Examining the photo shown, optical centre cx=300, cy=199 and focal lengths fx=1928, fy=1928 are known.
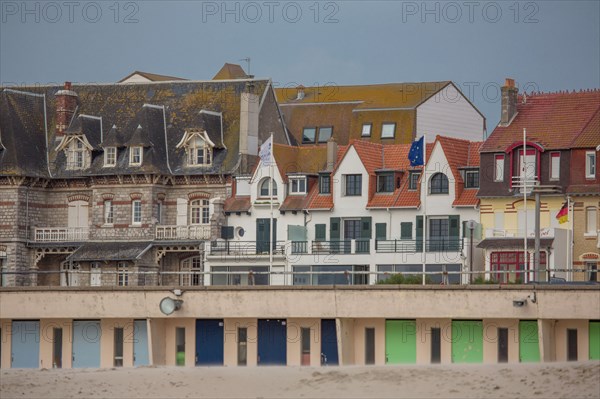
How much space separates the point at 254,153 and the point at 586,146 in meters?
18.0

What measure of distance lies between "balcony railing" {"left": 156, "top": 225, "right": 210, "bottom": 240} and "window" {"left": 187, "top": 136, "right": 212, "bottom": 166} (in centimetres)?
341

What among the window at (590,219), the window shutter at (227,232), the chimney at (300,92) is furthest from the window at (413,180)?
the chimney at (300,92)

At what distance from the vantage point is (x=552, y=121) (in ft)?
277

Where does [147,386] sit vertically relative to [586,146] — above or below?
below

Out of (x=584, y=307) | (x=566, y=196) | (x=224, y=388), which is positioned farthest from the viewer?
(x=566, y=196)

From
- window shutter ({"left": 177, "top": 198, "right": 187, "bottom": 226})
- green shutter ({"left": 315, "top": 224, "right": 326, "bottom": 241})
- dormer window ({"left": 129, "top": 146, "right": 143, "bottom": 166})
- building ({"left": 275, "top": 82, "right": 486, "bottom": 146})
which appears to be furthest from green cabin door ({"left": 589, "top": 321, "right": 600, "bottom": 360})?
building ({"left": 275, "top": 82, "right": 486, "bottom": 146})

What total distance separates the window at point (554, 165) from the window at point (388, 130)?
19.1 m

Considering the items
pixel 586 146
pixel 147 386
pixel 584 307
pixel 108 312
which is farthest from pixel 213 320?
pixel 586 146

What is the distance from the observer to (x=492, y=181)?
84250 mm

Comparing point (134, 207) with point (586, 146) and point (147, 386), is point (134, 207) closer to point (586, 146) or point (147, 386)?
point (586, 146)

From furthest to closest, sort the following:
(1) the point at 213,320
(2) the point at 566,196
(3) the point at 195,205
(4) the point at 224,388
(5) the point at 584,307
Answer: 1. (3) the point at 195,205
2. (2) the point at 566,196
3. (1) the point at 213,320
4. (5) the point at 584,307
5. (4) the point at 224,388

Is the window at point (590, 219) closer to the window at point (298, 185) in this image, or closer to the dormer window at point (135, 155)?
the window at point (298, 185)

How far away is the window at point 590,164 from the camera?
81.7m

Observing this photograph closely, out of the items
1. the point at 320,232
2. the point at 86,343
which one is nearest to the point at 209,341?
the point at 86,343
